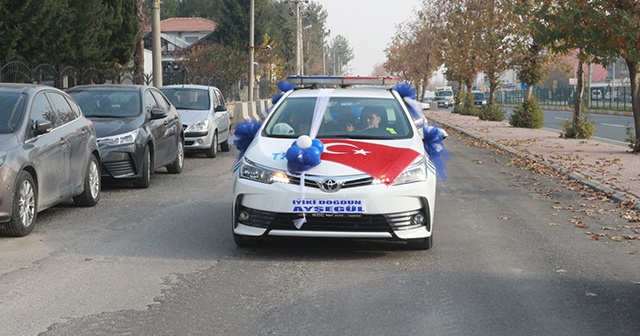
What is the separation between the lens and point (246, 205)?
8.18 m

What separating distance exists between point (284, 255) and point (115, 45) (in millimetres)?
27290

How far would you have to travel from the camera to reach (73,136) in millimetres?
10828

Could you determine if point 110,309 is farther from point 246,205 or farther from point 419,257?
point 419,257

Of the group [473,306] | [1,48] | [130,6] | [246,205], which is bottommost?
[473,306]

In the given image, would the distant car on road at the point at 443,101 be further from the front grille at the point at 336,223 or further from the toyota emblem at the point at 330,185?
the toyota emblem at the point at 330,185

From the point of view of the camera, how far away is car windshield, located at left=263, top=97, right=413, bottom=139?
30.1 ft

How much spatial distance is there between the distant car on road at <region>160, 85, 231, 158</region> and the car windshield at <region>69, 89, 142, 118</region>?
457 cm

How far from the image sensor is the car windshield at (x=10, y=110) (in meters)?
9.61

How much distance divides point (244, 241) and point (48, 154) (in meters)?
2.76

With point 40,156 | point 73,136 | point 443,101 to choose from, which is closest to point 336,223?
point 40,156

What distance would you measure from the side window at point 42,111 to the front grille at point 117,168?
2.35 metres

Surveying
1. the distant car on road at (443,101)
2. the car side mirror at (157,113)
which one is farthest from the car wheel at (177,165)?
the distant car on road at (443,101)

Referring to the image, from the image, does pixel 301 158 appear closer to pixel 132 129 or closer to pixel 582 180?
pixel 132 129

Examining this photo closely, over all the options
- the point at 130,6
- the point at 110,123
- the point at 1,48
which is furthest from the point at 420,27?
the point at 110,123
